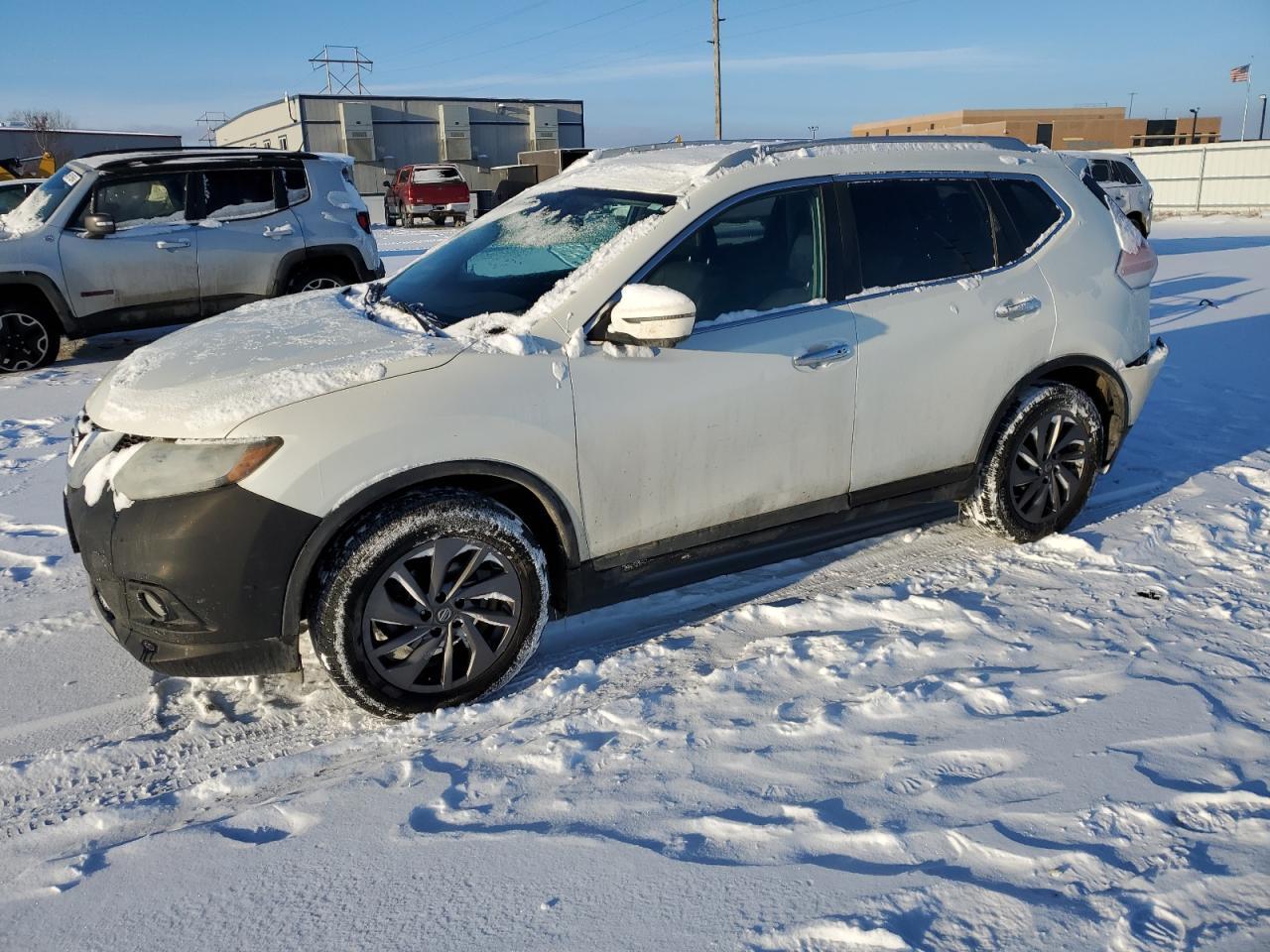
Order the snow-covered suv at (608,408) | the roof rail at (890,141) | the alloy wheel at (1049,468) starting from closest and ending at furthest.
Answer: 1. the snow-covered suv at (608,408)
2. the roof rail at (890,141)
3. the alloy wheel at (1049,468)

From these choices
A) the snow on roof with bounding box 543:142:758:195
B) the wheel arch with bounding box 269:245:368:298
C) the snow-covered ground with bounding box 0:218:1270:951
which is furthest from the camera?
the wheel arch with bounding box 269:245:368:298

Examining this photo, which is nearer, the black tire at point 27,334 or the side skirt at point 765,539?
the side skirt at point 765,539

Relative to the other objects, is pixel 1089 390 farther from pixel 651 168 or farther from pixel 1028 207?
pixel 651 168

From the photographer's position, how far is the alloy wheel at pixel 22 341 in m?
8.48

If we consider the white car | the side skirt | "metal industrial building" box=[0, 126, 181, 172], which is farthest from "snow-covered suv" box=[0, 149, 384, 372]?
"metal industrial building" box=[0, 126, 181, 172]

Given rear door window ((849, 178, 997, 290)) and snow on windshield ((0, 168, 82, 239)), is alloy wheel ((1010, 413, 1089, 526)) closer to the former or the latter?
rear door window ((849, 178, 997, 290))

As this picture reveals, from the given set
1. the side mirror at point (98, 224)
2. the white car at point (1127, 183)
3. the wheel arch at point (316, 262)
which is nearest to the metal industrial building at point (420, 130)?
the white car at point (1127, 183)

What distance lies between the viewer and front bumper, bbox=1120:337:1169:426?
4684 millimetres

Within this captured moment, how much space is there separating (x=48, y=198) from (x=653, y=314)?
26.4 feet

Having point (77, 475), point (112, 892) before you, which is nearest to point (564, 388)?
point (77, 475)

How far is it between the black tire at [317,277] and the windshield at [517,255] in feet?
18.3

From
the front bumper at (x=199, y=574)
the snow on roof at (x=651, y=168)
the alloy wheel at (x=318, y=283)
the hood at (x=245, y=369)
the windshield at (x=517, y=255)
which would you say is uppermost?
the snow on roof at (x=651, y=168)

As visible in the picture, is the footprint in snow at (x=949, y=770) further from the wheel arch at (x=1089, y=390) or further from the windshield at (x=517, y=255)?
the windshield at (x=517, y=255)

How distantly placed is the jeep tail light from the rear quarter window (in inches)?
16.2
